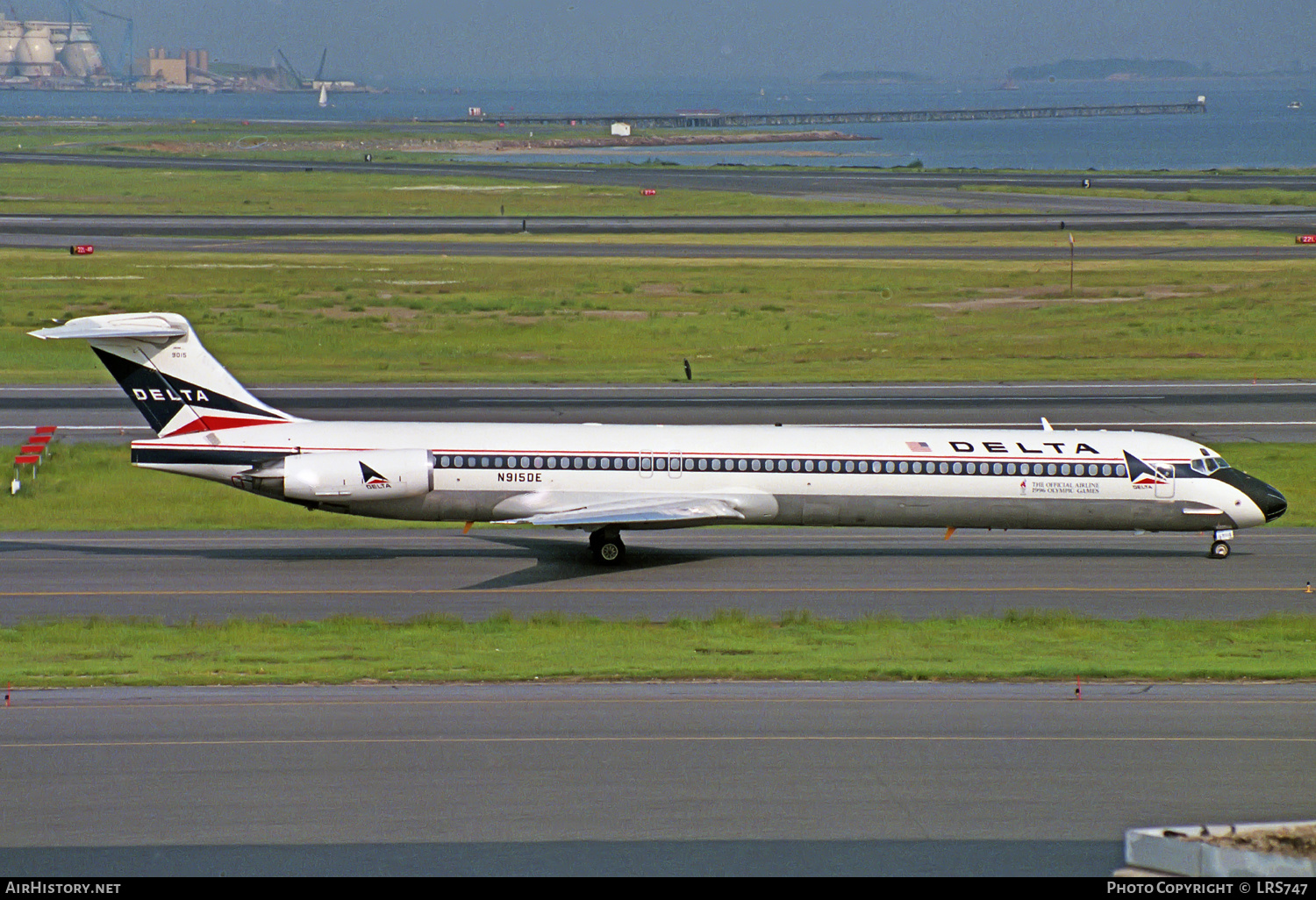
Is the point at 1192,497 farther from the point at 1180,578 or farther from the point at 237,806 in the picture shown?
the point at 237,806

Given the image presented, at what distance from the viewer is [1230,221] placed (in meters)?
105

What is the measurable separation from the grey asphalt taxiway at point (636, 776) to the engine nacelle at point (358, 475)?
10197 millimetres

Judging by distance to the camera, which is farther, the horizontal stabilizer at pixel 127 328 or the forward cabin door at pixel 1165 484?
the forward cabin door at pixel 1165 484

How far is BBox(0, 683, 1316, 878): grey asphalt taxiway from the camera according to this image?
16.2 m

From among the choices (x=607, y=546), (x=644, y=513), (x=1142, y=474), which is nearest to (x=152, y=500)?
(x=607, y=546)

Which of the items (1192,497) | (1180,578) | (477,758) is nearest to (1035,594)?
(1180,578)

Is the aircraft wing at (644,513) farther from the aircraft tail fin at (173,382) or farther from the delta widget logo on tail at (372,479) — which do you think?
the aircraft tail fin at (173,382)

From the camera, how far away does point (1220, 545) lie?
34.5 m

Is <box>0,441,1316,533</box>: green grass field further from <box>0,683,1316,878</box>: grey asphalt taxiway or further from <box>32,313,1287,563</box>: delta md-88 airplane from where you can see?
<box>0,683,1316,878</box>: grey asphalt taxiway

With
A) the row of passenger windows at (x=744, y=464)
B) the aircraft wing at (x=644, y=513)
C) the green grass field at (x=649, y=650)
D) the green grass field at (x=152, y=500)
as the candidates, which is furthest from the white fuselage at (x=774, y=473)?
the green grass field at (x=649, y=650)

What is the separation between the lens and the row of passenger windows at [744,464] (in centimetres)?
3331

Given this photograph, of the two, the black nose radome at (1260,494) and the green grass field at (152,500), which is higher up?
the black nose radome at (1260,494)

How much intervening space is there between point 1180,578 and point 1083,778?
15.0m
